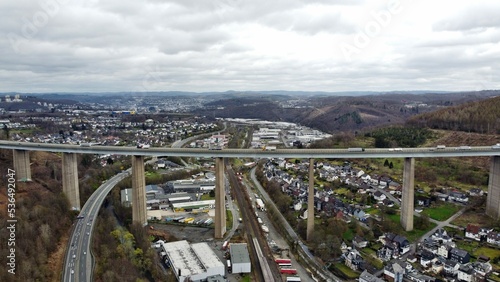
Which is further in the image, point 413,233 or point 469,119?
point 469,119

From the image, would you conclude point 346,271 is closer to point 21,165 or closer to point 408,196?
point 408,196

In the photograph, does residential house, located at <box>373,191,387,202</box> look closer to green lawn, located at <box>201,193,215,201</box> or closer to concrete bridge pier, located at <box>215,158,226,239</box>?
concrete bridge pier, located at <box>215,158,226,239</box>

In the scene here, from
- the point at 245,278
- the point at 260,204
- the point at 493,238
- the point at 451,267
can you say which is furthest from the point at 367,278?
the point at 260,204

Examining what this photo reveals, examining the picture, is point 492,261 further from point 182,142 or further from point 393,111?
Result: point 393,111

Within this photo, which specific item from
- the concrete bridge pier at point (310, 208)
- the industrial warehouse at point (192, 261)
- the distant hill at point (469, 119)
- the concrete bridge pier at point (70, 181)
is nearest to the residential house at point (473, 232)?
the concrete bridge pier at point (310, 208)

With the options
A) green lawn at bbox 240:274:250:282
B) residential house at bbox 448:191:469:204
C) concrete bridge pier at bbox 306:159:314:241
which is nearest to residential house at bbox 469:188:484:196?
residential house at bbox 448:191:469:204

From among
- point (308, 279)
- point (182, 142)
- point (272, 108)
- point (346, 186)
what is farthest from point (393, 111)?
point (308, 279)

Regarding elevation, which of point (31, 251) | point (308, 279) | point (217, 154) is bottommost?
point (308, 279)
